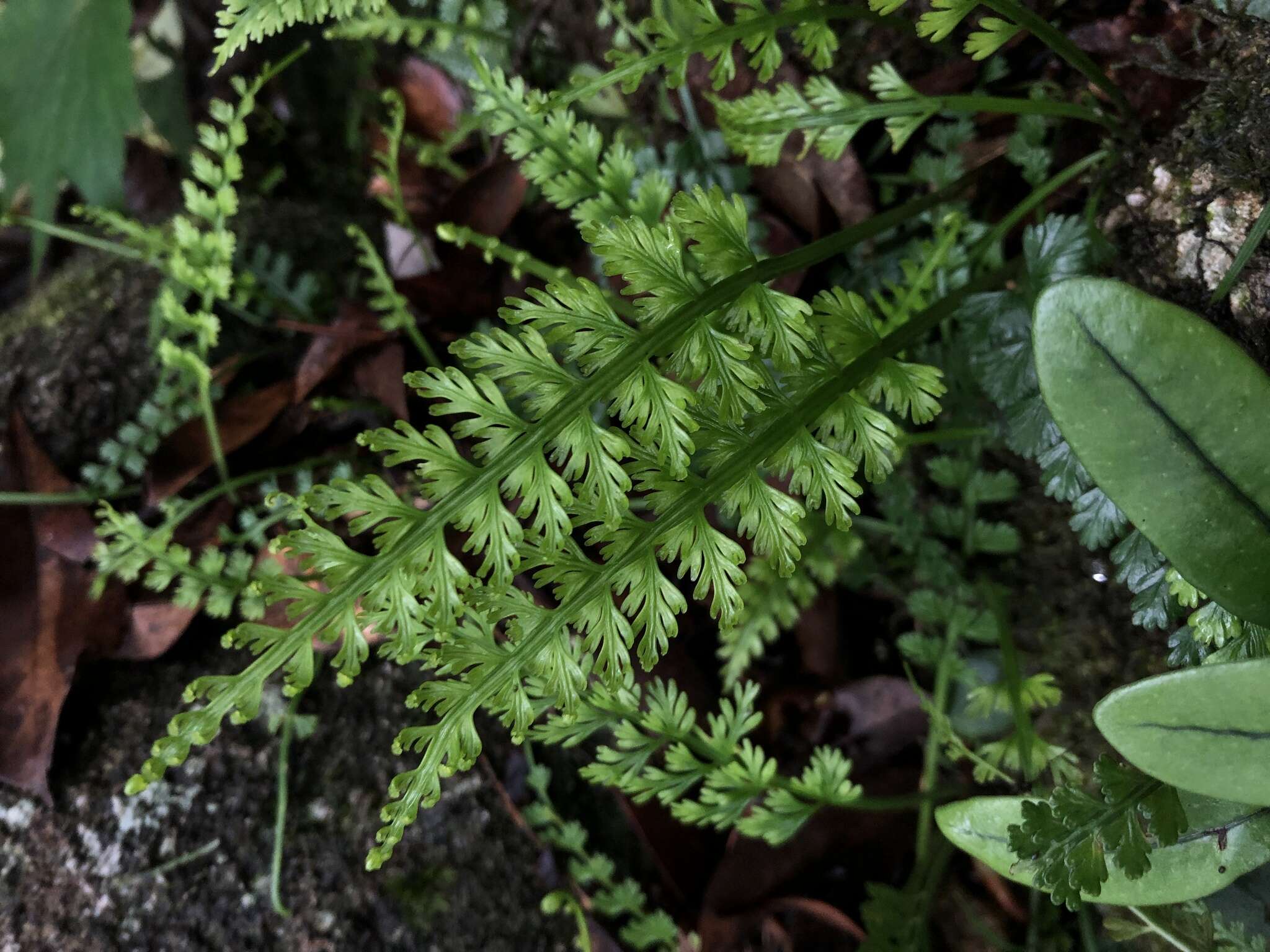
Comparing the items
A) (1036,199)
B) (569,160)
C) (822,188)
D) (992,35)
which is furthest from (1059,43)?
(569,160)

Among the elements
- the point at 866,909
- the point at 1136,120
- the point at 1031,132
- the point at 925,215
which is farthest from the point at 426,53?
the point at 866,909

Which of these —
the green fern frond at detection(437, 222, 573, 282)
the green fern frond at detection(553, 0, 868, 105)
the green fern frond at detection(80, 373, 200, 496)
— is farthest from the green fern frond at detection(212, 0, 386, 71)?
the green fern frond at detection(80, 373, 200, 496)

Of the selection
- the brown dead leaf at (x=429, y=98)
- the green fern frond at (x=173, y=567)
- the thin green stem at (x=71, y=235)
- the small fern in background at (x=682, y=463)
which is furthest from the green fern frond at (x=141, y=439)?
the brown dead leaf at (x=429, y=98)

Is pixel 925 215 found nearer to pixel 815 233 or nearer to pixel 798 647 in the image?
pixel 815 233

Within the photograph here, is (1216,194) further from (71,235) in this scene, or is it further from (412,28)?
(71,235)

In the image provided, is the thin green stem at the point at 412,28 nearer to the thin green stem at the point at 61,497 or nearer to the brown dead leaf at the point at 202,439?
the brown dead leaf at the point at 202,439
